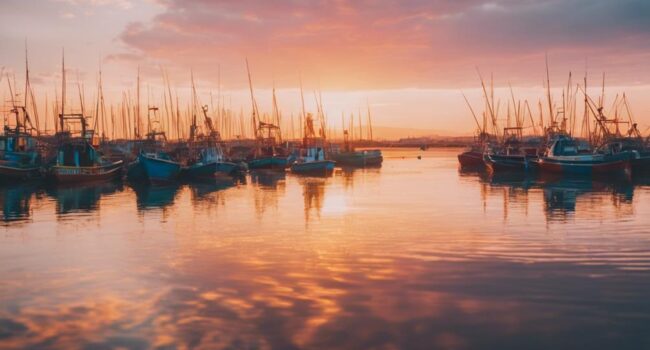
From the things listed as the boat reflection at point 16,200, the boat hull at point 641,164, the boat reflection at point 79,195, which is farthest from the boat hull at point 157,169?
the boat hull at point 641,164

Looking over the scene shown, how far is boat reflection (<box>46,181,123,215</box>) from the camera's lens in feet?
100

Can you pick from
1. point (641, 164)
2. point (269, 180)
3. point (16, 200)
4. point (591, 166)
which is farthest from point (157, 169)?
point (641, 164)

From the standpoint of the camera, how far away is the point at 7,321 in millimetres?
10086

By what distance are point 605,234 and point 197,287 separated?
13.3 meters

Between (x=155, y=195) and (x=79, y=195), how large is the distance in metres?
4.80

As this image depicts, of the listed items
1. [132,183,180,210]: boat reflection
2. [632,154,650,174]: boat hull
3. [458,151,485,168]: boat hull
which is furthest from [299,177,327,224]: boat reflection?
[458,151,485,168]: boat hull

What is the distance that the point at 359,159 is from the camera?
319ft

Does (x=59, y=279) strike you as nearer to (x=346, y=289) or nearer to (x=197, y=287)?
(x=197, y=287)

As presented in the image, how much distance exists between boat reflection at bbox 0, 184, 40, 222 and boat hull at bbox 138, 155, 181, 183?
837 cm

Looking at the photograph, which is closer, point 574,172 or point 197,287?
point 197,287

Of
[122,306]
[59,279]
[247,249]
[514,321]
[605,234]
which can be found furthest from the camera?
[605,234]

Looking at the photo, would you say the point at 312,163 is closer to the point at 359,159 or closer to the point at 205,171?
the point at 205,171

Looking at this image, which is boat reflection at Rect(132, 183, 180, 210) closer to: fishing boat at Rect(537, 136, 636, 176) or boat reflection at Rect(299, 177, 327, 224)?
boat reflection at Rect(299, 177, 327, 224)

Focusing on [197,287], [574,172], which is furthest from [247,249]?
[574,172]
